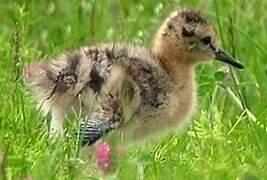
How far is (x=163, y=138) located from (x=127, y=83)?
46 centimetres

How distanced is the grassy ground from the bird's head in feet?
0.66

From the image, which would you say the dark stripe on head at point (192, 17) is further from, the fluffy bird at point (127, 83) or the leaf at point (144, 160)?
the leaf at point (144, 160)

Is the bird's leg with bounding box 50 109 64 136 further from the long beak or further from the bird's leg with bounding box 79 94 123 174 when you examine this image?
the long beak

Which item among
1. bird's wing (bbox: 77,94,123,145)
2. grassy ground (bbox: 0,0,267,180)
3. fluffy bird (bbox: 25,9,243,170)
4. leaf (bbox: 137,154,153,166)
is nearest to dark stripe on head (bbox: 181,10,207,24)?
fluffy bird (bbox: 25,9,243,170)

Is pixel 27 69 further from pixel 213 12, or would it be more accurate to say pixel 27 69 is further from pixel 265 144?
pixel 213 12

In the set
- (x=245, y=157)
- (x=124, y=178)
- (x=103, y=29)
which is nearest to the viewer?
(x=124, y=178)

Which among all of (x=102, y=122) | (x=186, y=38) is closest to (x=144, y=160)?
(x=102, y=122)

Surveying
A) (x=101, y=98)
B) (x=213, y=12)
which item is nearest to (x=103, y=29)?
(x=213, y=12)

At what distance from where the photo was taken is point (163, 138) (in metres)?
6.17

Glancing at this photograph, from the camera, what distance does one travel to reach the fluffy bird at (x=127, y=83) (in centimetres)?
571

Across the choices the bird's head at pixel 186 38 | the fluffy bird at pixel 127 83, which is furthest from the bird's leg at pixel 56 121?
the bird's head at pixel 186 38

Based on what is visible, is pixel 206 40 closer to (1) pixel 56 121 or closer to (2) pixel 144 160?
(1) pixel 56 121

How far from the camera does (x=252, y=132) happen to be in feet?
19.3

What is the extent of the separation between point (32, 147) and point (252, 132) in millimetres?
941
